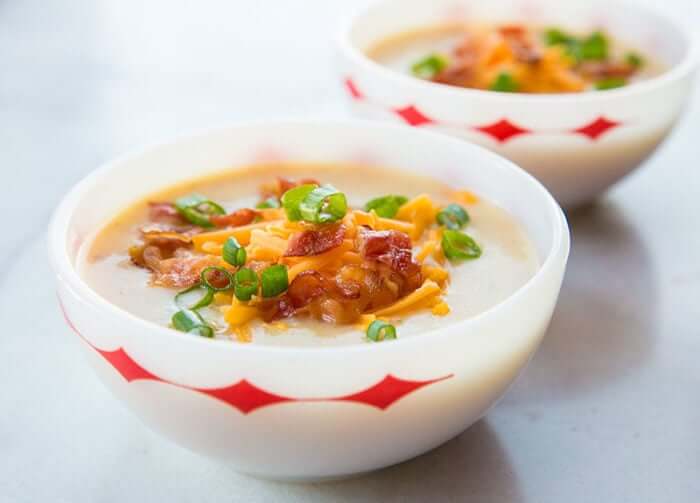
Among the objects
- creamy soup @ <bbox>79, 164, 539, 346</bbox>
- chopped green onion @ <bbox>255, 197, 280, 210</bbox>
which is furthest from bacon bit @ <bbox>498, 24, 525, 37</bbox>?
chopped green onion @ <bbox>255, 197, 280, 210</bbox>

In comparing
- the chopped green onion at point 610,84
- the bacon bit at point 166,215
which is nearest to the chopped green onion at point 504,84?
the chopped green onion at point 610,84

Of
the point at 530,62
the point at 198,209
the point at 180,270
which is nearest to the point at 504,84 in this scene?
the point at 530,62

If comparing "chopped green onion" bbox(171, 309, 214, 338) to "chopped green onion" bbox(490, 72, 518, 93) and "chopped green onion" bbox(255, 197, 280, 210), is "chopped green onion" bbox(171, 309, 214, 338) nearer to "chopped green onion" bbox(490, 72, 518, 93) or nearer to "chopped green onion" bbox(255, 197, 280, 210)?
"chopped green onion" bbox(255, 197, 280, 210)

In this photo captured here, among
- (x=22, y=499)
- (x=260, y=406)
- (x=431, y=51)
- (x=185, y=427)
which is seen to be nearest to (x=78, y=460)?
(x=22, y=499)

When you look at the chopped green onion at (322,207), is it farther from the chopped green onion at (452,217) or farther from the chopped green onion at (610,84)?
the chopped green onion at (610,84)

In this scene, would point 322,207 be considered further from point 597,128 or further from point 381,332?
point 597,128
